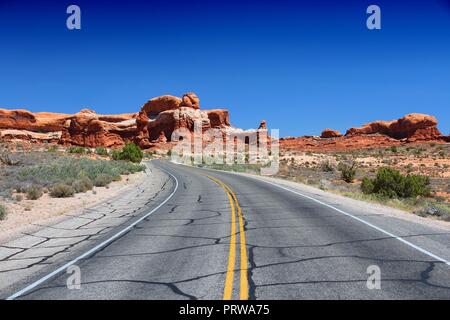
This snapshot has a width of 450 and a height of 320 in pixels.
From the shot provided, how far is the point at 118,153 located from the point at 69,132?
67.4 meters

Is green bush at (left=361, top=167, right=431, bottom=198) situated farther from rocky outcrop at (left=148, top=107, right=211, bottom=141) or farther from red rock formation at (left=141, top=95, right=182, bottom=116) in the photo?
red rock formation at (left=141, top=95, right=182, bottom=116)

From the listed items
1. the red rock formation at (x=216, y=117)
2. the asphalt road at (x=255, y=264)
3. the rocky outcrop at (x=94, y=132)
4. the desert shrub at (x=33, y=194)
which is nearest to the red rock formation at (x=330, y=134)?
the red rock formation at (x=216, y=117)

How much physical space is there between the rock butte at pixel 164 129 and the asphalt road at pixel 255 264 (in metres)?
106

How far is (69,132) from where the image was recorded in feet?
402

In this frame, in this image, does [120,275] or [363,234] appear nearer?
[120,275]

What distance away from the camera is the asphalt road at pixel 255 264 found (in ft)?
19.9

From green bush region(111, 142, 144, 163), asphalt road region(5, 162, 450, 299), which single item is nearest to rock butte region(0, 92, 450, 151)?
green bush region(111, 142, 144, 163)

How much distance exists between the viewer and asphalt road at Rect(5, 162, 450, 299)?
6.08 m

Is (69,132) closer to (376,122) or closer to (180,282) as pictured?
(376,122)

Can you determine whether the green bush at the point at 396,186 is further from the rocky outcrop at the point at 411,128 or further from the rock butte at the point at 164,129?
the rocky outcrop at the point at 411,128

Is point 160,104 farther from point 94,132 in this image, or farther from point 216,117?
point 94,132

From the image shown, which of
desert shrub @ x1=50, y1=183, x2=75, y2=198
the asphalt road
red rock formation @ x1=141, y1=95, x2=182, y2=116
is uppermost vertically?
red rock formation @ x1=141, y1=95, x2=182, y2=116

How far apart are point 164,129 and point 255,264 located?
4738 inches
